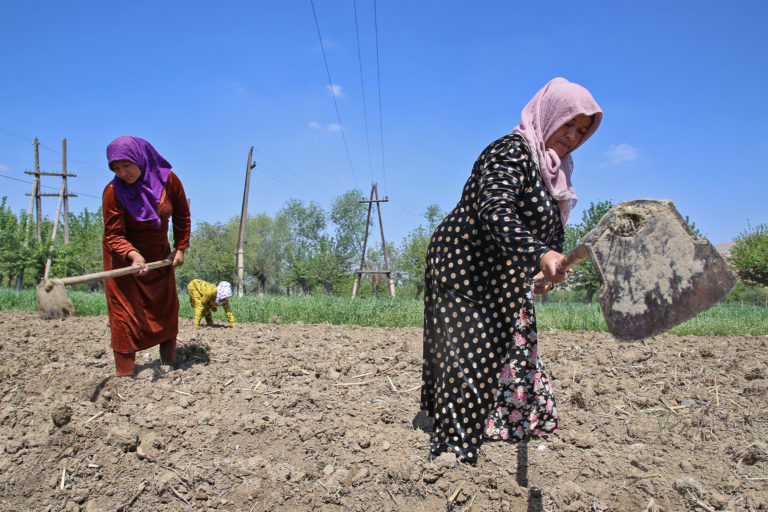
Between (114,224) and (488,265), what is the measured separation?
2728 millimetres

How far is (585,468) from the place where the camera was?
2.35 m

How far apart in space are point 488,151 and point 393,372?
7.93 feet

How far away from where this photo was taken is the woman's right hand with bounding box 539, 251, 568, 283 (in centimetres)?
172

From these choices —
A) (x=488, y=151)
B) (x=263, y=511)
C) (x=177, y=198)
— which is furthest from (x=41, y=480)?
(x=488, y=151)

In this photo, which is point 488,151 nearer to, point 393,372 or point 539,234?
point 539,234

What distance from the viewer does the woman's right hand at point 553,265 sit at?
1.72 m

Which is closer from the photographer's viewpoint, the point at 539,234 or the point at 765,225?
the point at 539,234

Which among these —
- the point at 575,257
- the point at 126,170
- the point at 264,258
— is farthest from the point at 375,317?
the point at 264,258

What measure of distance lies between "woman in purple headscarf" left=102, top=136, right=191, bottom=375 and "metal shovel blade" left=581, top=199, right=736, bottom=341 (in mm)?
3052

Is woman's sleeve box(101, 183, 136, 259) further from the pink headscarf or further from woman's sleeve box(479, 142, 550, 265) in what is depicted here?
the pink headscarf

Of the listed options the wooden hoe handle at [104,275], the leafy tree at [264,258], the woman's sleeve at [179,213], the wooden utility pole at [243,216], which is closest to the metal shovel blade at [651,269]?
the wooden hoe handle at [104,275]

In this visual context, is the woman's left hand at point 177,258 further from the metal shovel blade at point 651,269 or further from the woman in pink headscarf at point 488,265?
the metal shovel blade at point 651,269

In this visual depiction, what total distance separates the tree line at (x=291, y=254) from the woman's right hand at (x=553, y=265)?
27396 millimetres

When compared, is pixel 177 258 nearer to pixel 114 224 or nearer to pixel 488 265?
pixel 114 224
